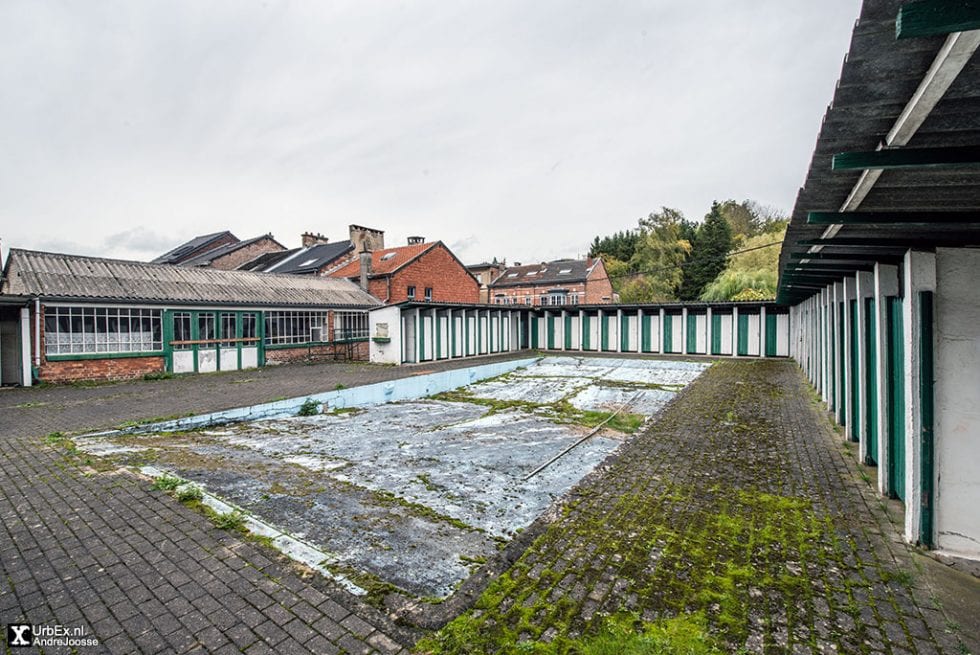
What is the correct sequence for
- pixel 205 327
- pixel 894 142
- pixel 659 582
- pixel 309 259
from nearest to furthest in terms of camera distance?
pixel 894 142
pixel 659 582
pixel 205 327
pixel 309 259

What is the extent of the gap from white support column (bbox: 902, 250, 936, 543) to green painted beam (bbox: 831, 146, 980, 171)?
1.59 meters

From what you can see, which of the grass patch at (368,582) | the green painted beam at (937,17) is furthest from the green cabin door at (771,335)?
the green painted beam at (937,17)

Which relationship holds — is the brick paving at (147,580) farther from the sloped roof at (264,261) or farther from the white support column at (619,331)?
Answer: the sloped roof at (264,261)

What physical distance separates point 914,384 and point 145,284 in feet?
60.4

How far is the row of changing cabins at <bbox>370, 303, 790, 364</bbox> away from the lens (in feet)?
56.6

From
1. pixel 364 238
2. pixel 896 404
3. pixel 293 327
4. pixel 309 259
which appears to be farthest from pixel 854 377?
pixel 309 259

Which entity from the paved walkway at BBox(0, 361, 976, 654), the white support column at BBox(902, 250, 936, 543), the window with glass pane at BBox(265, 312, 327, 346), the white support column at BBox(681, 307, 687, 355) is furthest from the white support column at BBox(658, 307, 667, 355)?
the white support column at BBox(902, 250, 936, 543)

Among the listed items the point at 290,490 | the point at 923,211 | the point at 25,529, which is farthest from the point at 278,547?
the point at 923,211

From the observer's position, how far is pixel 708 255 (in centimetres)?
3678

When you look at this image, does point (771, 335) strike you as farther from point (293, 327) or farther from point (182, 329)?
point (182, 329)

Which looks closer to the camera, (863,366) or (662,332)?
(863,366)

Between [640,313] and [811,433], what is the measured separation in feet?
47.8

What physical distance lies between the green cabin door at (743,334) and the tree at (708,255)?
18.7 meters

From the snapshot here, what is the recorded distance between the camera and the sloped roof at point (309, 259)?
84.9 ft
